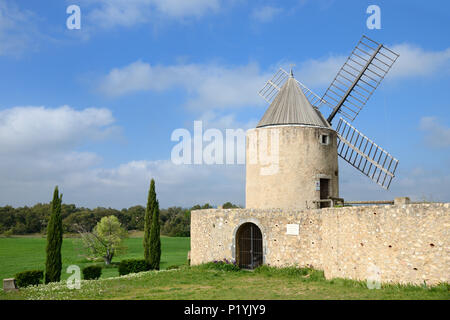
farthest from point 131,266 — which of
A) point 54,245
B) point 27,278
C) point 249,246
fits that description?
point 249,246

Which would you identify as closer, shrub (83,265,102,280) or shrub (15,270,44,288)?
shrub (15,270,44,288)

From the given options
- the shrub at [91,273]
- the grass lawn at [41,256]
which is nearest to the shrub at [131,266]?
the shrub at [91,273]

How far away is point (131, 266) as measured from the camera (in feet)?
67.5

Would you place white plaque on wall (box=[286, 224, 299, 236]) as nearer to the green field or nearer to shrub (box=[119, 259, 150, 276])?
the green field

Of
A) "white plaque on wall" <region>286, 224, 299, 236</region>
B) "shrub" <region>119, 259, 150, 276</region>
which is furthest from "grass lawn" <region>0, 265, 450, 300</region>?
"shrub" <region>119, 259, 150, 276</region>

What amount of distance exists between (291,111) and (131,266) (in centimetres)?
1138

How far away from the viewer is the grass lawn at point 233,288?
10.9 meters

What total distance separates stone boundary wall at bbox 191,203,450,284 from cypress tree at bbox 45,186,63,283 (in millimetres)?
6970

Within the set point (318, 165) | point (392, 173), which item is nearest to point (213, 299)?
point (318, 165)

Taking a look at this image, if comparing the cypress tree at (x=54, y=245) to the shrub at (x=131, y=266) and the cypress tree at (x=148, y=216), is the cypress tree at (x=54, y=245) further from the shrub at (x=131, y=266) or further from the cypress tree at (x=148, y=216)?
the cypress tree at (x=148, y=216)

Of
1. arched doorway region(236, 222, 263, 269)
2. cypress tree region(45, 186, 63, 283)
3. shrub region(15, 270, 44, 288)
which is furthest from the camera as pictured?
cypress tree region(45, 186, 63, 283)

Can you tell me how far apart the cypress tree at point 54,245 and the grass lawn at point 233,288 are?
4432mm

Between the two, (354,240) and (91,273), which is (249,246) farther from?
(91,273)

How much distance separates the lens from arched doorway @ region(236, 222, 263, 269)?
17.1 m
